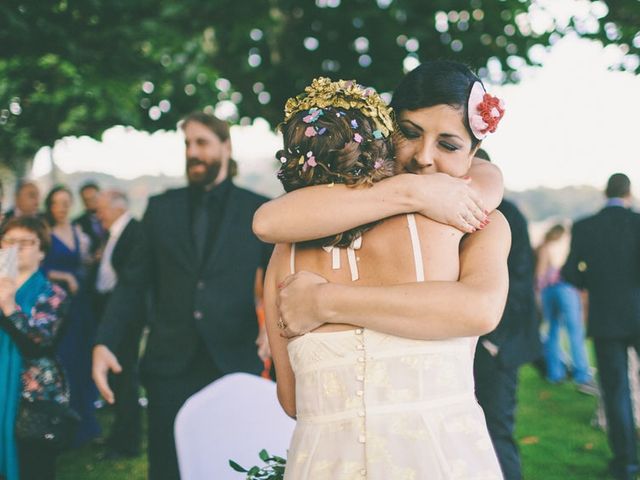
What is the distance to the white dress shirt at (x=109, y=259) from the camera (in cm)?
682

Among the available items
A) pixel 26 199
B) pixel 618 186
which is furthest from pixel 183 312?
pixel 26 199

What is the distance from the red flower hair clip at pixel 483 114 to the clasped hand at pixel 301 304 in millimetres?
616

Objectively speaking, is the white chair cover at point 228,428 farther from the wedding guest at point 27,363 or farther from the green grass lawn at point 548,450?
the green grass lawn at point 548,450

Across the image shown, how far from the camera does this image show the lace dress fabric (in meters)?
1.66

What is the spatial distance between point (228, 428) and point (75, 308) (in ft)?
16.0

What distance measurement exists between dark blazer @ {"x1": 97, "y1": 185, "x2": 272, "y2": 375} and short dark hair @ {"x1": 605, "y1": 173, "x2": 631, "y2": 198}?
3.64m

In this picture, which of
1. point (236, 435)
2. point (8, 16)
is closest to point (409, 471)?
point (236, 435)

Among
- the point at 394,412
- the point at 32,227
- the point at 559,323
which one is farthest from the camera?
the point at 559,323

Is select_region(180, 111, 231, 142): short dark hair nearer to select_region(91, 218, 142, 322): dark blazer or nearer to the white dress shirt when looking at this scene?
select_region(91, 218, 142, 322): dark blazer

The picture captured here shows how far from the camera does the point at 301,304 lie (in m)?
1.75

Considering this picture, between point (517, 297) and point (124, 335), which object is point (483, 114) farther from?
point (124, 335)

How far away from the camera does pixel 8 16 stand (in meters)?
4.93

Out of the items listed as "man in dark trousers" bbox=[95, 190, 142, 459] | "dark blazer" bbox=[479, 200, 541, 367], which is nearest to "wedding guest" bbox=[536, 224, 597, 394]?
"dark blazer" bbox=[479, 200, 541, 367]

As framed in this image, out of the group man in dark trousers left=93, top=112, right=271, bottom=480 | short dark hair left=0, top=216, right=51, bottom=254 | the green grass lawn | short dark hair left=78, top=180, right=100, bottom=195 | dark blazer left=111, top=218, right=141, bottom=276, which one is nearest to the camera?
man in dark trousers left=93, top=112, right=271, bottom=480
